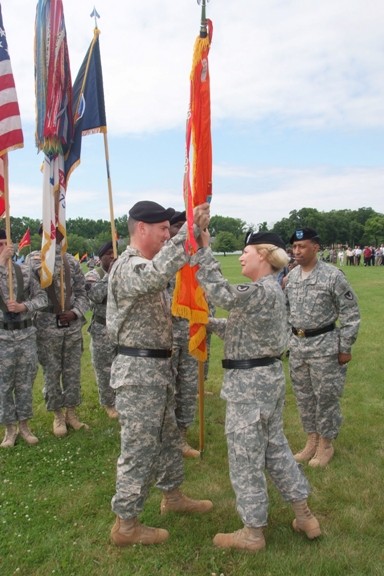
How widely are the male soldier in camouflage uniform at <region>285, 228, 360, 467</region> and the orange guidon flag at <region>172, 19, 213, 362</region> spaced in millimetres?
1681

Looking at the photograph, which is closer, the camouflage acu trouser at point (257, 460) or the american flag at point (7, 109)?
the camouflage acu trouser at point (257, 460)

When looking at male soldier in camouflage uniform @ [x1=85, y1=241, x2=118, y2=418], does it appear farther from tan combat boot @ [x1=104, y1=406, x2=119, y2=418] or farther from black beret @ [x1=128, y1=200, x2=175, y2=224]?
black beret @ [x1=128, y1=200, x2=175, y2=224]

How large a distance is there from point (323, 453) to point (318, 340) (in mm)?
1195

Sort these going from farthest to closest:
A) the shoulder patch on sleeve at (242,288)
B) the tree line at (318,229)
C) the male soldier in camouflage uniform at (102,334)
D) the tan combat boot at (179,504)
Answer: the tree line at (318,229) → the male soldier in camouflage uniform at (102,334) → the tan combat boot at (179,504) → the shoulder patch on sleeve at (242,288)

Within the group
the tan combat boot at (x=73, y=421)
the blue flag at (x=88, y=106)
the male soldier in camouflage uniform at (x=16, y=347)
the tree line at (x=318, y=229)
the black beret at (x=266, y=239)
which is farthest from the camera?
the tree line at (x=318, y=229)

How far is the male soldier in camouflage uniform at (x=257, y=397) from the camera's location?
3498 mm

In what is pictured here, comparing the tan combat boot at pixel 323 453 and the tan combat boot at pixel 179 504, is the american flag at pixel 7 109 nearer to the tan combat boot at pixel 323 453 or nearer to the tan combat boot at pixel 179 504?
the tan combat boot at pixel 179 504

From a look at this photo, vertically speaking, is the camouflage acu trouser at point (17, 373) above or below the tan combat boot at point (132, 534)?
above

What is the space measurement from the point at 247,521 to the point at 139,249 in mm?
2137

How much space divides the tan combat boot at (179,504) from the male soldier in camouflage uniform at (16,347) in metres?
2.21

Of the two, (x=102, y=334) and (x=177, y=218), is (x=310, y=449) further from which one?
(x=102, y=334)

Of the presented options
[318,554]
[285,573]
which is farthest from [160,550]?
[318,554]

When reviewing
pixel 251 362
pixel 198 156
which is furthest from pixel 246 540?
pixel 198 156

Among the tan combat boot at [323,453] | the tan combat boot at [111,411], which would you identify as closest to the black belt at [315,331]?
the tan combat boot at [323,453]
